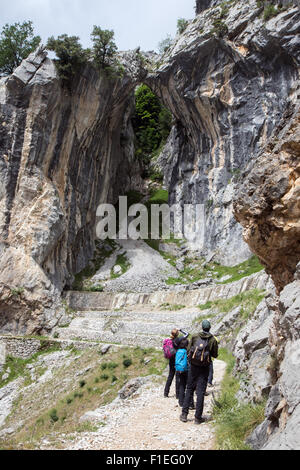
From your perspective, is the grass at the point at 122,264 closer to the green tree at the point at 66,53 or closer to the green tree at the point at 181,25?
the green tree at the point at 66,53

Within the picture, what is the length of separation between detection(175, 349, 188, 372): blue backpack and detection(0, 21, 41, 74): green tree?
99.6 feet

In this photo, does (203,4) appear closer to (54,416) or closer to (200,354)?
(54,416)

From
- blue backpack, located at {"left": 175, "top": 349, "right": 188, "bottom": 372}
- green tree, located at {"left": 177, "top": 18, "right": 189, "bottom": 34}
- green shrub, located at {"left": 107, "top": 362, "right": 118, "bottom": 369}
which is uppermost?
green tree, located at {"left": 177, "top": 18, "right": 189, "bottom": 34}

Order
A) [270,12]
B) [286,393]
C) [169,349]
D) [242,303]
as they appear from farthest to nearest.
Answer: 1. [270,12]
2. [242,303]
3. [169,349]
4. [286,393]

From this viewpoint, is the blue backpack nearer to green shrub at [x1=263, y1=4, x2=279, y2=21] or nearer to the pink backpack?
the pink backpack

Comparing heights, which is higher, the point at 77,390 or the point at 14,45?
the point at 14,45

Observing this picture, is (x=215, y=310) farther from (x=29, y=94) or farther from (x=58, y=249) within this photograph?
(x=29, y=94)

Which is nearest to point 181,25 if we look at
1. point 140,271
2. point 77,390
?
point 140,271

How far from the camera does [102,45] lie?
92.6 ft

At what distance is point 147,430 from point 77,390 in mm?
7924

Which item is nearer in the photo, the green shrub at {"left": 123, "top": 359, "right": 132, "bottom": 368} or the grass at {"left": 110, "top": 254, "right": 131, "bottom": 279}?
the green shrub at {"left": 123, "top": 359, "right": 132, "bottom": 368}

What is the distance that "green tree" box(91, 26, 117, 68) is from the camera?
27984 millimetres

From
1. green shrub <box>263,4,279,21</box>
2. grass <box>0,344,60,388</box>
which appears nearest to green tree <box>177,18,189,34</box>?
green shrub <box>263,4,279,21</box>

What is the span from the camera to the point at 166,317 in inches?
770
